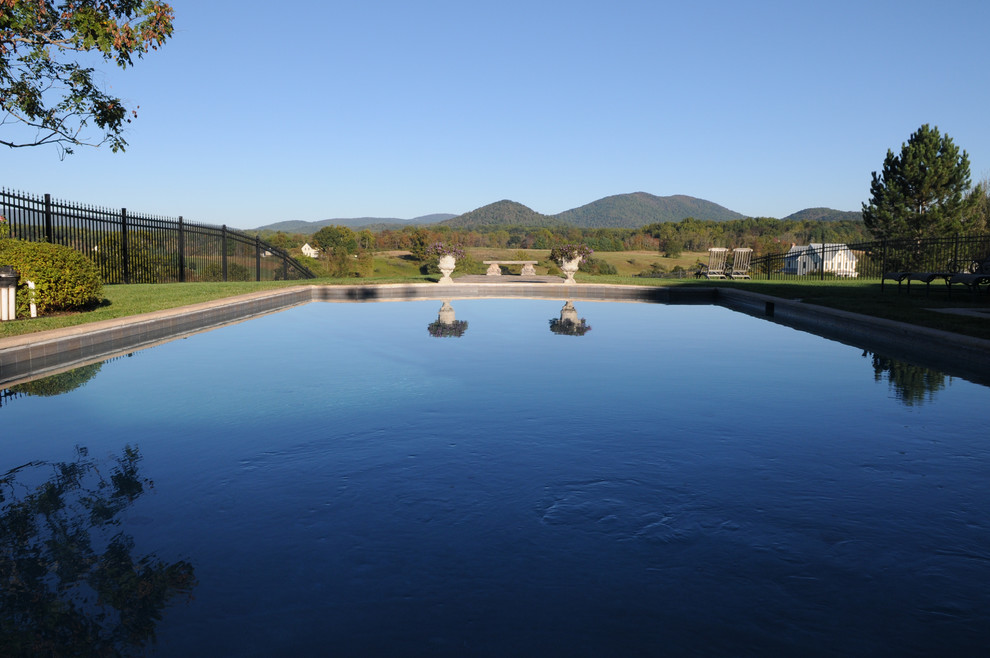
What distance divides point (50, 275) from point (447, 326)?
5961 mm

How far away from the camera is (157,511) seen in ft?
11.5

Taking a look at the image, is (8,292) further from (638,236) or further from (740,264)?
(638,236)

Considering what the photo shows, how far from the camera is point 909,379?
24.1 feet

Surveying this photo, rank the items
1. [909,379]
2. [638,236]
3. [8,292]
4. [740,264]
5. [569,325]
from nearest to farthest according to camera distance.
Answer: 1. [909,379]
2. [8,292]
3. [569,325]
4. [740,264]
5. [638,236]

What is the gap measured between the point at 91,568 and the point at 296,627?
1.00 meters

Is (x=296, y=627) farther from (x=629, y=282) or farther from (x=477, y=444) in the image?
(x=629, y=282)

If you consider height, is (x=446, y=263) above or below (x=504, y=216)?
below

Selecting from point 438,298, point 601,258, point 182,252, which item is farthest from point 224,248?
point 601,258

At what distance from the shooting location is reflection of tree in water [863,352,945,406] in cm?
648

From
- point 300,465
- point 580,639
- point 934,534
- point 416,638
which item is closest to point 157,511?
point 300,465

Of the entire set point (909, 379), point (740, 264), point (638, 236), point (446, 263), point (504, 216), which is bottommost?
point (909, 379)

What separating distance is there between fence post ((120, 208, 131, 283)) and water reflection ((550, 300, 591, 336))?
10.6 m

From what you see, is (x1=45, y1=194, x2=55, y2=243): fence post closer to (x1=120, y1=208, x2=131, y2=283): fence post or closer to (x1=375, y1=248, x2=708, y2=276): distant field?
(x1=120, y1=208, x2=131, y2=283): fence post

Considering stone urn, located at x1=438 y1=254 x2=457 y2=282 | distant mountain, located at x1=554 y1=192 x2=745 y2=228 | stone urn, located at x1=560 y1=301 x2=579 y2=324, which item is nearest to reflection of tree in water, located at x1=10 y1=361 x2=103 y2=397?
stone urn, located at x1=560 y1=301 x2=579 y2=324
